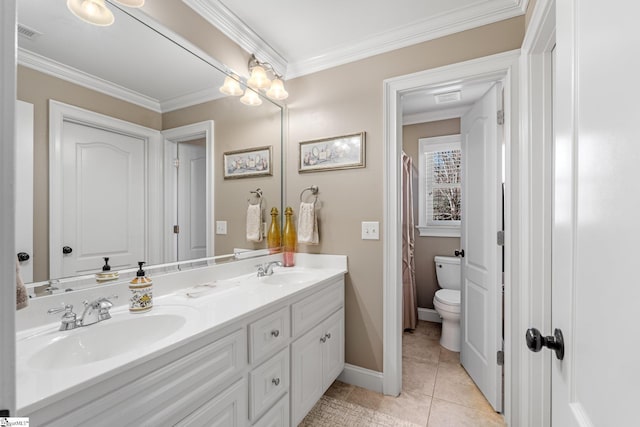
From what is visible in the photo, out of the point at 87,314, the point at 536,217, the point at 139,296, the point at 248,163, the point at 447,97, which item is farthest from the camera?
the point at 447,97

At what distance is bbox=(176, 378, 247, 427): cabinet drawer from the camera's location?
91cm

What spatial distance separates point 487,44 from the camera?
1651 millimetres

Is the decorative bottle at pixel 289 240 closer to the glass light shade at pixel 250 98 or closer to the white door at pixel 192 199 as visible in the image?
the white door at pixel 192 199

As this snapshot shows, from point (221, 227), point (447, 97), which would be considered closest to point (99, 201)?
point (221, 227)

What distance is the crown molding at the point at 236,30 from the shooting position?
63.0 inches

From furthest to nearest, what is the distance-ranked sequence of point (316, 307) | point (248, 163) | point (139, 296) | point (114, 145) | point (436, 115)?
point (436, 115) < point (248, 163) < point (316, 307) < point (114, 145) < point (139, 296)

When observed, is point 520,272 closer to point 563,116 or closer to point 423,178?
point 563,116

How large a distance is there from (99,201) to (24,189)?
24cm

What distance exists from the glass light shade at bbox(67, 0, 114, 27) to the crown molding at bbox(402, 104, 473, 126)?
2843mm

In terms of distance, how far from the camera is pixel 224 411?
1.01 metres

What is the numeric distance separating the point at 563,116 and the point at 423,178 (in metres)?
2.71

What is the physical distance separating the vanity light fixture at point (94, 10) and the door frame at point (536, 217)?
1903mm

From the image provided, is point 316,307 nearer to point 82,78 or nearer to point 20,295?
point 20,295

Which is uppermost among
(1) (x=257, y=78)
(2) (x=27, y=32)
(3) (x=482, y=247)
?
(1) (x=257, y=78)
